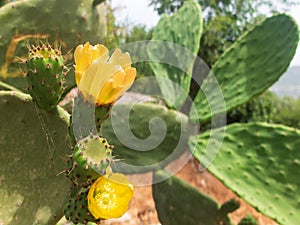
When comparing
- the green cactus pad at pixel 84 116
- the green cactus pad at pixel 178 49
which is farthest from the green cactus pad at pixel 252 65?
the green cactus pad at pixel 84 116

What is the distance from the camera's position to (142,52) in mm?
3016

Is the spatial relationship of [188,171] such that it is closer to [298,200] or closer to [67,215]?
[298,200]

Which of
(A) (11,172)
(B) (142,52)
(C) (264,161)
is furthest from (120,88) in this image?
(B) (142,52)

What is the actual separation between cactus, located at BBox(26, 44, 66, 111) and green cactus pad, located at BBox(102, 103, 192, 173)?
62 cm

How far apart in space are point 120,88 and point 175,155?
1036 millimetres

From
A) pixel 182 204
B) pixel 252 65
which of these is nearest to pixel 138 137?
pixel 182 204

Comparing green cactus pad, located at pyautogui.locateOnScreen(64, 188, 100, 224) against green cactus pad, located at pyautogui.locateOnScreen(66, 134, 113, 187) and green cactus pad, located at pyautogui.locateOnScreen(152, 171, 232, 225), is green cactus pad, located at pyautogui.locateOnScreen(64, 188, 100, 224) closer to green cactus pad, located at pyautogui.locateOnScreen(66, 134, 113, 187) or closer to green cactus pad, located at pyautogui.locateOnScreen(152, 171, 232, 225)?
green cactus pad, located at pyautogui.locateOnScreen(66, 134, 113, 187)

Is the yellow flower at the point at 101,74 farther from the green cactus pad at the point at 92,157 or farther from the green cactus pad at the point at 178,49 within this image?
the green cactus pad at the point at 178,49

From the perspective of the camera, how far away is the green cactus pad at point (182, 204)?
1.63 meters

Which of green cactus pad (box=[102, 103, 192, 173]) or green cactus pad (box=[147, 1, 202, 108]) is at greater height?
green cactus pad (box=[147, 1, 202, 108])

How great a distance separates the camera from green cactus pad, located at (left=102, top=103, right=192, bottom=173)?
1669mm

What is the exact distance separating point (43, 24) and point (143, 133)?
518 millimetres

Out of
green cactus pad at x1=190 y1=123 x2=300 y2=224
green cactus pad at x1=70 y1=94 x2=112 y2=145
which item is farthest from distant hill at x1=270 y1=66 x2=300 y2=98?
green cactus pad at x1=70 y1=94 x2=112 y2=145

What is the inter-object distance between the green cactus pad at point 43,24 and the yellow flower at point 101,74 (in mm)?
698
